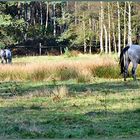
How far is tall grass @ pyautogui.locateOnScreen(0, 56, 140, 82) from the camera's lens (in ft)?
41.9

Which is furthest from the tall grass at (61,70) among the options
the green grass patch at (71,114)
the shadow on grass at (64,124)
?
the shadow on grass at (64,124)

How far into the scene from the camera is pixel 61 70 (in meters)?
13.0

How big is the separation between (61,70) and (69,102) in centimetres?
522

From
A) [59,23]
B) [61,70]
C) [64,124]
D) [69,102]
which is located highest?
[59,23]

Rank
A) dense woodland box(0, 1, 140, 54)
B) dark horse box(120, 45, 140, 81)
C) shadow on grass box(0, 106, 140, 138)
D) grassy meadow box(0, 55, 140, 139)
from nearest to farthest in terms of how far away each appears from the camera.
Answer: shadow on grass box(0, 106, 140, 138)
grassy meadow box(0, 55, 140, 139)
dense woodland box(0, 1, 140, 54)
dark horse box(120, 45, 140, 81)

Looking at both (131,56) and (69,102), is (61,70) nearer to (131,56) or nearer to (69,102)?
(131,56)

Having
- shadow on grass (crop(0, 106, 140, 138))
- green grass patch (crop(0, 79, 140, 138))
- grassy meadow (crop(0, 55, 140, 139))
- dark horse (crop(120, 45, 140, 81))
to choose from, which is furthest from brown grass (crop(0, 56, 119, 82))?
shadow on grass (crop(0, 106, 140, 138))

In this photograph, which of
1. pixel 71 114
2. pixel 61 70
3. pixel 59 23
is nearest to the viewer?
pixel 71 114

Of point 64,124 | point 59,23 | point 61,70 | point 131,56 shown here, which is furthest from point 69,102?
point 131,56

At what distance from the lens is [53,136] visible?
506 cm

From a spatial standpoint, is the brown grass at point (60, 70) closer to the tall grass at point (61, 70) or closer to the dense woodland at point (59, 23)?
the tall grass at point (61, 70)

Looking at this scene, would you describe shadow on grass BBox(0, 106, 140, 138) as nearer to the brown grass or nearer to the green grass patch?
the green grass patch

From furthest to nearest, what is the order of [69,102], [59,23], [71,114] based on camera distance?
[59,23] → [69,102] → [71,114]

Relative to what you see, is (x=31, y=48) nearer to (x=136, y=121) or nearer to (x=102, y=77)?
(x=102, y=77)
